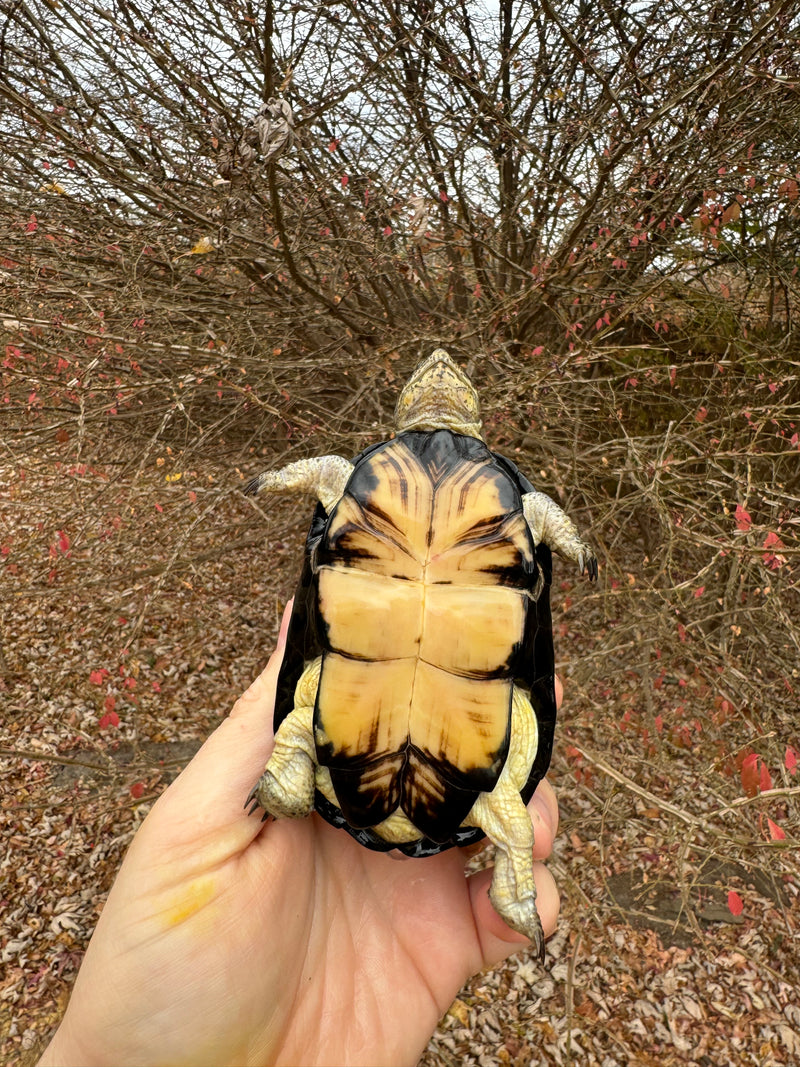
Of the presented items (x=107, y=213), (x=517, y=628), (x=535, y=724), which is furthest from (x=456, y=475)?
(x=107, y=213)

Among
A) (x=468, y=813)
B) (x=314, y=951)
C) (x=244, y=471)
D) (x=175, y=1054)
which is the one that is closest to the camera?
(x=175, y=1054)

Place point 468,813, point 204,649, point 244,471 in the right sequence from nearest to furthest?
point 468,813 → point 244,471 → point 204,649

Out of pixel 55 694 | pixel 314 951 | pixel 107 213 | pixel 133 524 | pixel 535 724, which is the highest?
pixel 107 213

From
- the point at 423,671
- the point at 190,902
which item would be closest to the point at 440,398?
the point at 423,671

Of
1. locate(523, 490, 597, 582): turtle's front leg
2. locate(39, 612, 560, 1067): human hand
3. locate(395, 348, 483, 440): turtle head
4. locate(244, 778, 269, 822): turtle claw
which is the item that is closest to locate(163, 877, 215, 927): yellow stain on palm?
locate(39, 612, 560, 1067): human hand

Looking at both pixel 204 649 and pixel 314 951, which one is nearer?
pixel 314 951

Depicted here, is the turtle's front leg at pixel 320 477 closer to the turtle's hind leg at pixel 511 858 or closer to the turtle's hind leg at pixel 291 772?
the turtle's hind leg at pixel 291 772

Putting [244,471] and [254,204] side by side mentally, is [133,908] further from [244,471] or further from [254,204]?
[254,204]

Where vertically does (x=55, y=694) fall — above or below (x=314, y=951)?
below
